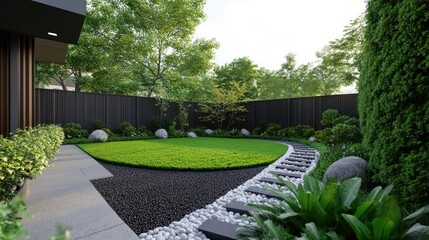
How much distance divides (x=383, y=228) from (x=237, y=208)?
1507 mm

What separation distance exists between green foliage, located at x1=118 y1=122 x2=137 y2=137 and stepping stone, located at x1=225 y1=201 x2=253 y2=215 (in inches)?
370

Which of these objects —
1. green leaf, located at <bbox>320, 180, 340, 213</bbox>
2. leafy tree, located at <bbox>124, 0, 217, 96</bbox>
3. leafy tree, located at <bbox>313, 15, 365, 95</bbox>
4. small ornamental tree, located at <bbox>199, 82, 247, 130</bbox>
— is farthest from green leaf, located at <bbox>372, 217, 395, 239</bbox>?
leafy tree, located at <bbox>124, 0, 217, 96</bbox>

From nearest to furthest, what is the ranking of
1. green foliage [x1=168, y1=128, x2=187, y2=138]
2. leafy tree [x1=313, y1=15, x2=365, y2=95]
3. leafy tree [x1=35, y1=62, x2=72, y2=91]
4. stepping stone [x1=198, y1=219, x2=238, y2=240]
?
1. stepping stone [x1=198, y1=219, x2=238, y2=240]
2. leafy tree [x1=313, y1=15, x2=365, y2=95]
3. green foliage [x1=168, y1=128, x2=187, y2=138]
4. leafy tree [x1=35, y1=62, x2=72, y2=91]

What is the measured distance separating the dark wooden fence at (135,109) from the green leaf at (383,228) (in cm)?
974

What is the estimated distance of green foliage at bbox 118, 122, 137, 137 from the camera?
11047 millimetres

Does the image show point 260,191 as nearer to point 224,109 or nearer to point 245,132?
point 245,132

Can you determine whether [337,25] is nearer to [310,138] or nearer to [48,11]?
[310,138]

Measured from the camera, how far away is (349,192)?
5.43 ft

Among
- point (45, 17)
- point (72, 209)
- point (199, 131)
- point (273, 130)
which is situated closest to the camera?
point (72, 209)

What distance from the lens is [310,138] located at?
9.87 metres

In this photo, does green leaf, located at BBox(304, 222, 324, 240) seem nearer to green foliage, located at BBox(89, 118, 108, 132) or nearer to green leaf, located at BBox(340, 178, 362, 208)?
green leaf, located at BBox(340, 178, 362, 208)

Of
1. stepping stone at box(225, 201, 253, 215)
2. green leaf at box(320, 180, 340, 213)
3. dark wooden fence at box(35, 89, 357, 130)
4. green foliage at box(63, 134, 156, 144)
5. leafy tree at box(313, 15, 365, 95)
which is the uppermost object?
leafy tree at box(313, 15, 365, 95)

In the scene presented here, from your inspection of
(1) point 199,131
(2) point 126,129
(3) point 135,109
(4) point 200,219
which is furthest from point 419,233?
(1) point 199,131

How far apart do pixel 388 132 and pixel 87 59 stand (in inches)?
591
